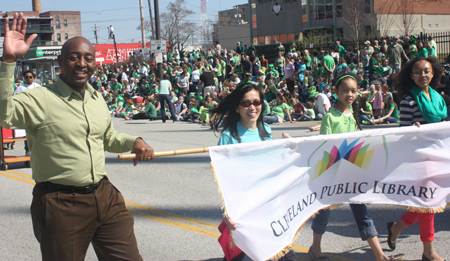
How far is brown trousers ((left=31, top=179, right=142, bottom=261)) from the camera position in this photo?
274 centimetres

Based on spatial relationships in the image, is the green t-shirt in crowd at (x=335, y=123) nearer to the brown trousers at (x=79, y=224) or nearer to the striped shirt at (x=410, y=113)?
the striped shirt at (x=410, y=113)

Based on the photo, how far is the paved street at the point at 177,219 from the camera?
4.41 metres

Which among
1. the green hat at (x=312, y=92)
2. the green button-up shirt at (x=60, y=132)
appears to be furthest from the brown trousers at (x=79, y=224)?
the green hat at (x=312, y=92)

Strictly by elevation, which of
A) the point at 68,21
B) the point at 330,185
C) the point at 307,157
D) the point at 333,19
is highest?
the point at 68,21

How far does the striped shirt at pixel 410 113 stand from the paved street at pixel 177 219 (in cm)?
119

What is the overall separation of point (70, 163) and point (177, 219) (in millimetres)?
2914

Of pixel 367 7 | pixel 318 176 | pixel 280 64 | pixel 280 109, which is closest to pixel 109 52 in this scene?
pixel 367 7

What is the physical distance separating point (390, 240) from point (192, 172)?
428 cm

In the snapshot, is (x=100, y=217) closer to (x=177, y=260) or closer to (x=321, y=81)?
(x=177, y=260)

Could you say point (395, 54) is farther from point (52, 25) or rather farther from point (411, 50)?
point (52, 25)

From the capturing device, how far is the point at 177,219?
5508 mm

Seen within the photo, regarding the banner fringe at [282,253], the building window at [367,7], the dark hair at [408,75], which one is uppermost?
the building window at [367,7]

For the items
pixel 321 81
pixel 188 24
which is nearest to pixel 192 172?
pixel 321 81

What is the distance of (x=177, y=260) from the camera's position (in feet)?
14.0
